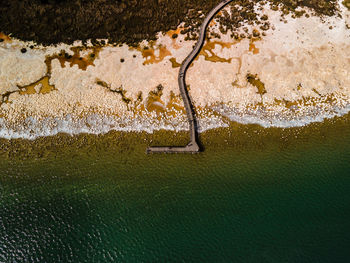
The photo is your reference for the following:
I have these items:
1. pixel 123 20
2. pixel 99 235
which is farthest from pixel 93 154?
pixel 123 20

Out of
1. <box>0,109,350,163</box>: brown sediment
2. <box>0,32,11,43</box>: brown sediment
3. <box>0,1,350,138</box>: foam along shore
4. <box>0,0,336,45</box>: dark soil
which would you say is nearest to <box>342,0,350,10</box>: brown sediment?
<box>0,1,350,138</box>: foam along shore

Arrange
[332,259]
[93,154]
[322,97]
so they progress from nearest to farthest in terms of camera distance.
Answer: [332,259] → [93,154] → [322,97]

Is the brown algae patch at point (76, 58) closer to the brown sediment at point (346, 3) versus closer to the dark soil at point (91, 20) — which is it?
the dark soil at point (91, 20)

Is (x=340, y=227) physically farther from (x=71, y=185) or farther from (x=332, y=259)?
(x=71, y=185)

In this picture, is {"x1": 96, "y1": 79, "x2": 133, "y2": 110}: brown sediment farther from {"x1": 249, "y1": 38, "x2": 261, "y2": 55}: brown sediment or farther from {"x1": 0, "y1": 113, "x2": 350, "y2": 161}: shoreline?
{"x1": 249, "y1": 38, "x2": 261, "y2": 55}: brown sediment

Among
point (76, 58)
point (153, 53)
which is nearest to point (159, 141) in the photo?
point (153, 53)
